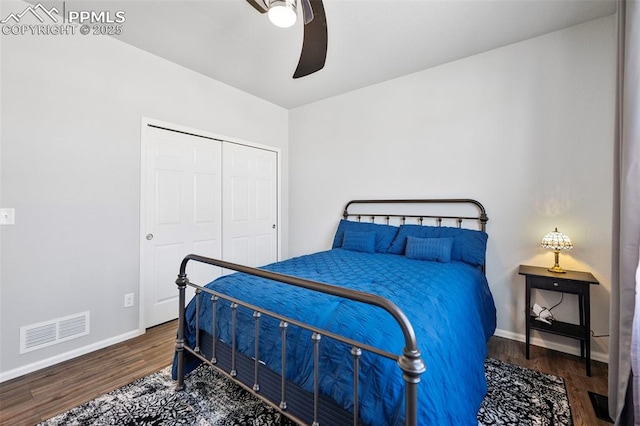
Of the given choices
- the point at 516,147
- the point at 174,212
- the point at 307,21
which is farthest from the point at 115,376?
the point at 516,147

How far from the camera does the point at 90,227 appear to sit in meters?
2.36

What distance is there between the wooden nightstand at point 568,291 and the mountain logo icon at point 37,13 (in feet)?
13.6

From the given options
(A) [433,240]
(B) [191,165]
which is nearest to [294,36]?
(B) [191,165]

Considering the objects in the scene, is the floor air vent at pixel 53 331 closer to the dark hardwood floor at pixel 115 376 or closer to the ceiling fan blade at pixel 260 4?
the dark hardwood floor at pixel 115 376

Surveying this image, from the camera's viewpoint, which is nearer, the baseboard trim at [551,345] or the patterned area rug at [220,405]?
the patterned area rug at [220,405]

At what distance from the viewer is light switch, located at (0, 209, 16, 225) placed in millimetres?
1955

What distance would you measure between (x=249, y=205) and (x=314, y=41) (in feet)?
7.87

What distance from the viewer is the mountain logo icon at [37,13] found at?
6.56ft

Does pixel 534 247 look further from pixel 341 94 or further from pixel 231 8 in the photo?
pixel 231 8

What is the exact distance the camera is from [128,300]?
2584 mm

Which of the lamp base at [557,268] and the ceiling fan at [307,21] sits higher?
the ceiling fan at [307,21]

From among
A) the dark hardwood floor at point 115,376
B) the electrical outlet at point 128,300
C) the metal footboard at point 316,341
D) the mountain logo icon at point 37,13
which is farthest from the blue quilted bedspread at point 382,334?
the mountain logo icon at point 37,13

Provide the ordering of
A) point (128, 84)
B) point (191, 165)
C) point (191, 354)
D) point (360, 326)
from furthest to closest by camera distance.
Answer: point (191, 165) → point (128, 84) → point (191, 354) → point (360, 326)

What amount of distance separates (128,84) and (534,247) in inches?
153
